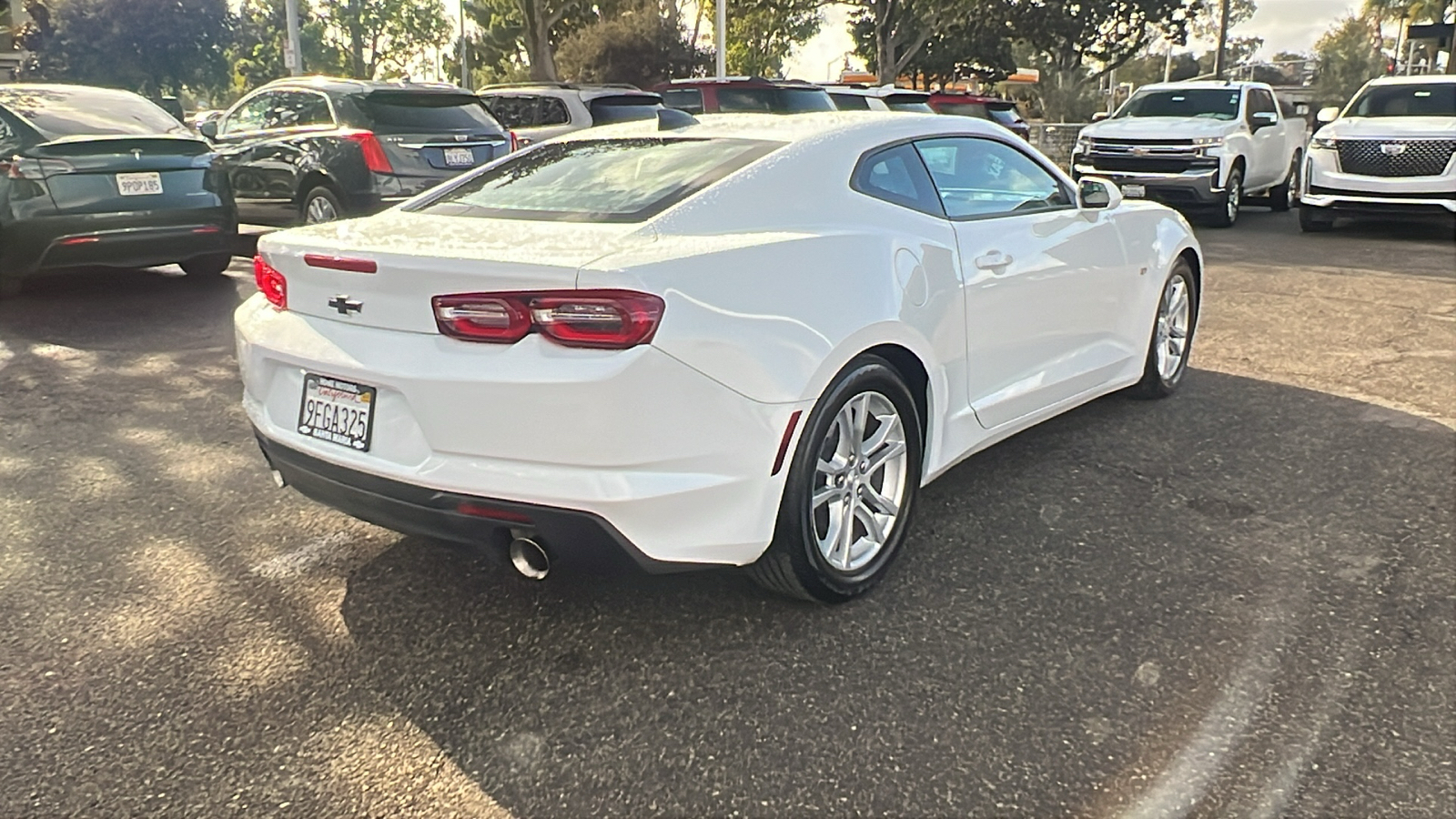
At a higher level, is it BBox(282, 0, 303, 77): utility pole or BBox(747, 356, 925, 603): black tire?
BBox(282, 0, 303, 77): utility pole

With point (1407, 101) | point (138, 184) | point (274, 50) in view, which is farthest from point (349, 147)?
point (274, 50)

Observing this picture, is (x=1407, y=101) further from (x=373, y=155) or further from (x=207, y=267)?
(x=207, y=267)

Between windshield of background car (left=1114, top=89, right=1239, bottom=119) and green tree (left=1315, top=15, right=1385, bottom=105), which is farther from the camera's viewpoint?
green tree (left=1315, top=15, right=1385, bottom=105)

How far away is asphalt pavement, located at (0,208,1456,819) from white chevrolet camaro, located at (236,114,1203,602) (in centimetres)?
31

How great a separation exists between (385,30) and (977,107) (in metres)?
75.2

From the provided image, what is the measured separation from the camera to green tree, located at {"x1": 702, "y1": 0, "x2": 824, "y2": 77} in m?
33.6

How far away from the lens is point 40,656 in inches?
124

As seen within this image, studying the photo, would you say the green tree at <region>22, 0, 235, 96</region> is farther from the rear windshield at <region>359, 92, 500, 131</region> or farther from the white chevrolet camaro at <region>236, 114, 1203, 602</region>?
the white chevrolet camaro at <region>236, 114, 1203, 602</region>

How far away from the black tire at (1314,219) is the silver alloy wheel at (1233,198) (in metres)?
0.75

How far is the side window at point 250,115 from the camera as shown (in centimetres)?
1058

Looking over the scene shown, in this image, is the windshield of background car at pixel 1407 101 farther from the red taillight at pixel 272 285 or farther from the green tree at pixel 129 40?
the green tree at pixel 129 40

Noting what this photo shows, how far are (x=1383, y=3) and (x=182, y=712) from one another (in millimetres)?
67981

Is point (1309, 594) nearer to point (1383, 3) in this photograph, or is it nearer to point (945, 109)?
point (945, 109)

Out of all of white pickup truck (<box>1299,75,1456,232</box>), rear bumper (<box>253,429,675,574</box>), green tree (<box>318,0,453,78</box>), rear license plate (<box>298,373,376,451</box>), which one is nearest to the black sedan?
rear license plate (<box>298,373,376,451</box>)
